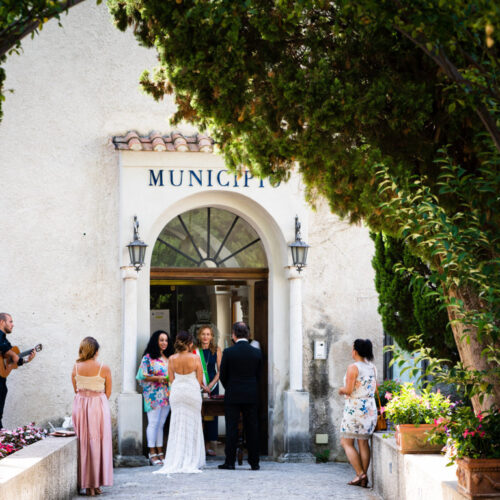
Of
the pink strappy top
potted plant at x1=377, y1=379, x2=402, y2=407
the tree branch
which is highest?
the tree branch

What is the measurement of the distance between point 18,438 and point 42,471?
1.98 meters

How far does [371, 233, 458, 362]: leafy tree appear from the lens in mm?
9617

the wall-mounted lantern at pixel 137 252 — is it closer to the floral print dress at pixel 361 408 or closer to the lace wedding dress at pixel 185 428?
the lace wedding dress at pixel 185 428

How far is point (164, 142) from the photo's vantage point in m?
11.9

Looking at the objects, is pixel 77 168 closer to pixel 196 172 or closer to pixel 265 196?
pixel 196 172

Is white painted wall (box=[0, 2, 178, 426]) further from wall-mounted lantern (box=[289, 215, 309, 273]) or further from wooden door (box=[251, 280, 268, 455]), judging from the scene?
wall-mounted lantern (box=[289, 215, 309, 273])

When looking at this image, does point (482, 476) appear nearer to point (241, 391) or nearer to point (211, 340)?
point (241, 391)

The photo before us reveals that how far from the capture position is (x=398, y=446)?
788 cm

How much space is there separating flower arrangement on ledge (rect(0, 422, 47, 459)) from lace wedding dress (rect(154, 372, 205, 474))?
174 cm

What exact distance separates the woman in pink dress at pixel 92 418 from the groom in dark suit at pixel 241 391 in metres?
1.85

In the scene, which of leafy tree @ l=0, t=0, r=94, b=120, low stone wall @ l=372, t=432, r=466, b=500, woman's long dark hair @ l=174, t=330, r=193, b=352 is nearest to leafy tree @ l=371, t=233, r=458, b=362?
low stone wall @ l=372, t=432, r=466, b=500

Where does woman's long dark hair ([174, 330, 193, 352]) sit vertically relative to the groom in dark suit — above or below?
above

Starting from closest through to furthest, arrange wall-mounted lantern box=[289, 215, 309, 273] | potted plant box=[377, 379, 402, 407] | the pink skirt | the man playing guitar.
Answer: potted plant box=[377, 379, 402, 407], the pink skirt, the man playing guitar, wall-mounted lantern box=[289, 215, 309, 273]

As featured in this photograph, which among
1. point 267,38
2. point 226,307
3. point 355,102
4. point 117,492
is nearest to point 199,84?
point 267,38
